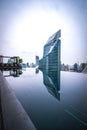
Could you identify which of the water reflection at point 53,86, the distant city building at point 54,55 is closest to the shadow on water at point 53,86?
the water reflection at point 53,86

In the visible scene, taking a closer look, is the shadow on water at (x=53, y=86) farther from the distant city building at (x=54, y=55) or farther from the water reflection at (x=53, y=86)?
the distant city building at (x=54, y=55)

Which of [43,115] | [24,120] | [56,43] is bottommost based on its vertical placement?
[43,115]

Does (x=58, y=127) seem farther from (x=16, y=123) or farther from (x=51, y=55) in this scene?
(x=51, y=55)

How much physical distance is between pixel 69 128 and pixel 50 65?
48.3 m

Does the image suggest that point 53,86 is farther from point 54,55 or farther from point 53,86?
point 54,55

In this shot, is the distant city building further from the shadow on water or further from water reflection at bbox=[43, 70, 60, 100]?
water reflection at bbox=[43, 70, 60, 100]

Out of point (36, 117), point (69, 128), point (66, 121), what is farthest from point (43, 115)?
point (69, 128)

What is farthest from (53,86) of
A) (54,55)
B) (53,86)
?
(54,55)

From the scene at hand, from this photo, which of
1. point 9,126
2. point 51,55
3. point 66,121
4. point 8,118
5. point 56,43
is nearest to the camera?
point 9,126

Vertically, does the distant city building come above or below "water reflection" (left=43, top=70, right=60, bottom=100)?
above

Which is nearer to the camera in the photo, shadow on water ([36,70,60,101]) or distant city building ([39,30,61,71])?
shadow on water ([36,70,60,101])

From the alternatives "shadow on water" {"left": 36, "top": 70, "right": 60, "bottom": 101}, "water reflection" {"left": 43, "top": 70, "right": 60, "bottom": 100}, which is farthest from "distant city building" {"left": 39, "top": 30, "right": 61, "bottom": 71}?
"water reflection" {"left": 43, "top": 70, "right": 60, "bottom": 100}

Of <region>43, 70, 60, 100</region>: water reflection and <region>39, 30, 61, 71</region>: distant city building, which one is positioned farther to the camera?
<region>39, 30, 61, 71</region>: distant city building

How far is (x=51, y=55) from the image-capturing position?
160 ft
